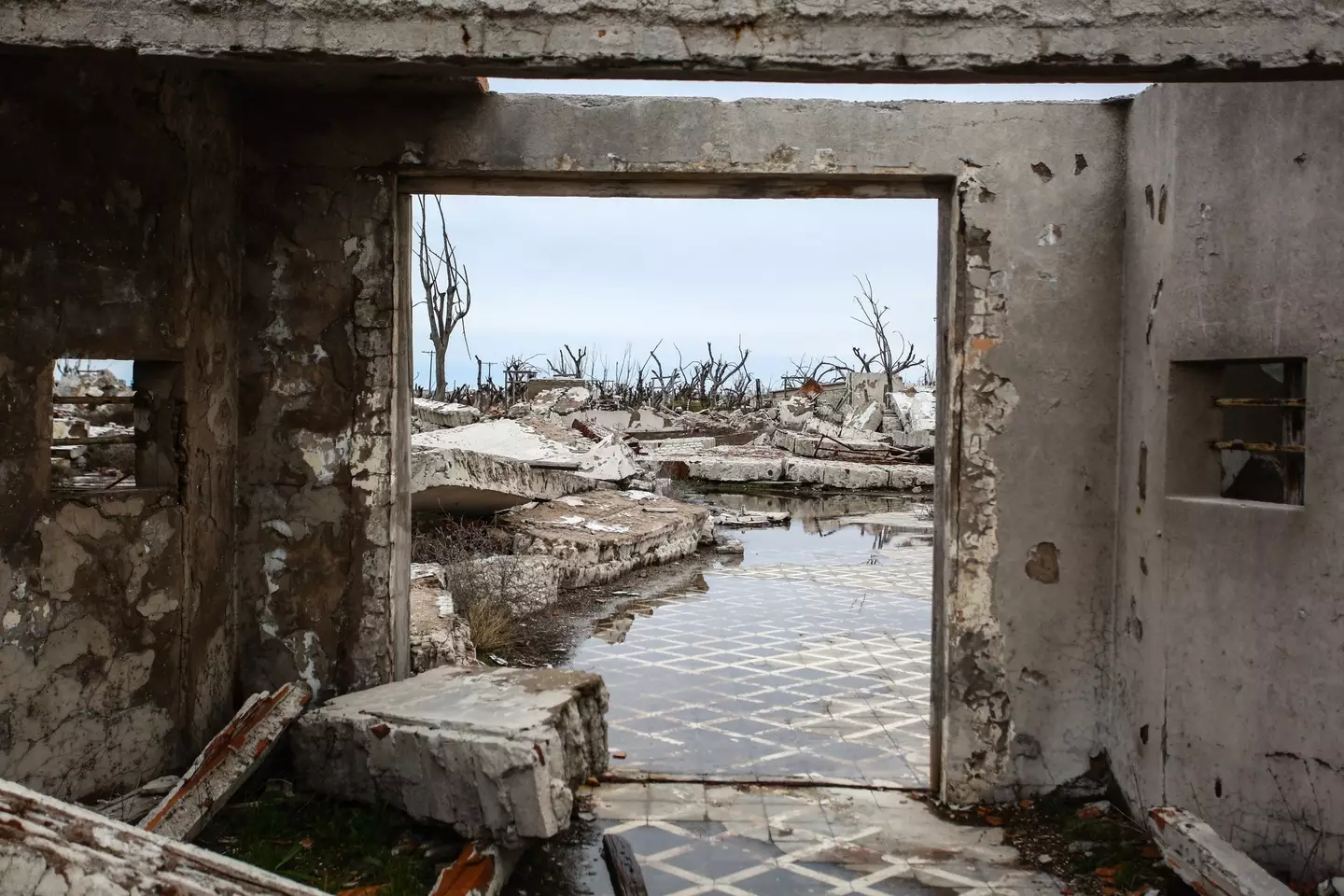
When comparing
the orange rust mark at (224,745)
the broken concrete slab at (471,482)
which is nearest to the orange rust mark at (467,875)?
the orange rust mark at (224,745)

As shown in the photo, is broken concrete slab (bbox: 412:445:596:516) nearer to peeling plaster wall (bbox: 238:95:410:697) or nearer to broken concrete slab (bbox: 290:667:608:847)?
peeling plaster wall (bbox: 238:95:410:697)

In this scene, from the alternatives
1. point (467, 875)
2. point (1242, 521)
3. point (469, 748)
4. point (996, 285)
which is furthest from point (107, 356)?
point (1242, 521)

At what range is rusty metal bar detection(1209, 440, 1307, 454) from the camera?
3.45 m

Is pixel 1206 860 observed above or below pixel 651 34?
below

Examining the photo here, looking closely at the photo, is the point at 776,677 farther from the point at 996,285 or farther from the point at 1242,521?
the point at 1242,521

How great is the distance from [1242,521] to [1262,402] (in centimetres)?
40

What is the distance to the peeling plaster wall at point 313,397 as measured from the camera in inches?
179

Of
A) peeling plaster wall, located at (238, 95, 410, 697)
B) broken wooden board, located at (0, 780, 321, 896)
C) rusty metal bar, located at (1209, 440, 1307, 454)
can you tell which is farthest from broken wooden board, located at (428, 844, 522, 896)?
rusty metal bar, located at (1209, 440, 1307, 454)

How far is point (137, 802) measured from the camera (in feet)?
12.6

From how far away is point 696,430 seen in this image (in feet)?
86.3

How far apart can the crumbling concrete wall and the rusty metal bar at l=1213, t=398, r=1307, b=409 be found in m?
3.83

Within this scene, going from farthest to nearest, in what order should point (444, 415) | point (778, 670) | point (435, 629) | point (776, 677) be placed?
point (444, 415), point (778, 670), point (776, 677), point (435, 629)

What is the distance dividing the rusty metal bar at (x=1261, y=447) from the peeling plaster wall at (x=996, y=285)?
659mm

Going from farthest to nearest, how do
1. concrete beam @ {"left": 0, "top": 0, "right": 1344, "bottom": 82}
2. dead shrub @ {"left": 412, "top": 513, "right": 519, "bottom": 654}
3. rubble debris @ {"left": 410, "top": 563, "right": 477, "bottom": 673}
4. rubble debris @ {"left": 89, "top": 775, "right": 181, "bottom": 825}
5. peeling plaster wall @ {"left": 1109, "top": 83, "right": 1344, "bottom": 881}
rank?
dead shrub @ {"left": 412, "top": 513, "right": 519, "bottom": 654} < rubble debris @ {"left": 410, "top": 563, "right": 477, "bottom": 673} < rubble debris @ {"left": 89, "top": 775, "right": 181, "bottom": 825} < peeling plaster wall @ {"left": 1109, "top": 83, "right": 1344, "bottom": 881} < concrete beam @ {"left": 0, "top": 0, "right": 1344, "bottom": 82}
